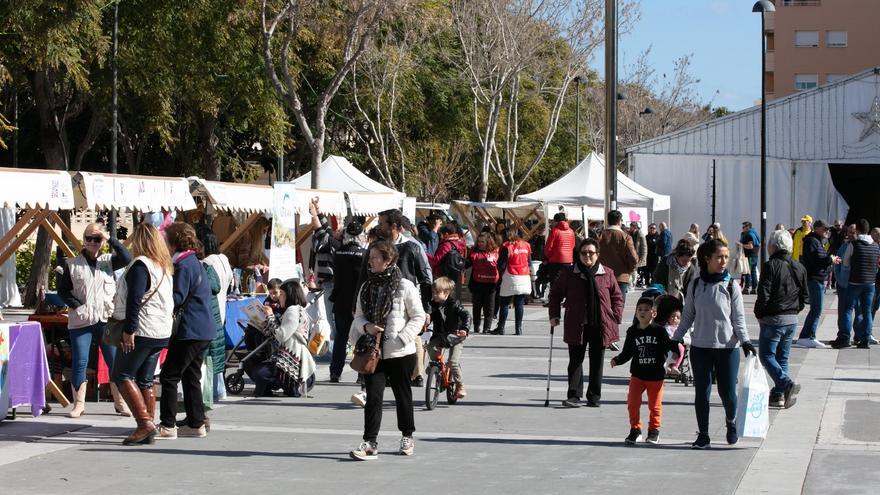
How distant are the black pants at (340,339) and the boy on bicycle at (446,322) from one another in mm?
1697

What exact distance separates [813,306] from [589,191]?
13.6 meters

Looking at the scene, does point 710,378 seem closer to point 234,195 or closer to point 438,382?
point 438,382

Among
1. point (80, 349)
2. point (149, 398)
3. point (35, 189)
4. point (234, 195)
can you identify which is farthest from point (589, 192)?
point (149, 398)

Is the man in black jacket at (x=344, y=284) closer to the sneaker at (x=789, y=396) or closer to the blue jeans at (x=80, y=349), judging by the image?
the blue jeans at (x=80, y=349)

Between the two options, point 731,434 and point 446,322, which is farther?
point 446,322

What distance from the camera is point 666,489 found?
827 cm

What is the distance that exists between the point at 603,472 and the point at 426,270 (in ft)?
13.7

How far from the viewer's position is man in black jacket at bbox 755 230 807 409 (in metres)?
12.2

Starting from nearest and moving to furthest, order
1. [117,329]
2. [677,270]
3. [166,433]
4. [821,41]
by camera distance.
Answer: [117,329] < [166,433] < [677,270] < [821,41]

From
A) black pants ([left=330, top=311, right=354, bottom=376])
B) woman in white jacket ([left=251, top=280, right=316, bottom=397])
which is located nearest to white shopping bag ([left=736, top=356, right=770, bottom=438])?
woman in white jacket ([left=251, top=280, right=316, bottom=397])

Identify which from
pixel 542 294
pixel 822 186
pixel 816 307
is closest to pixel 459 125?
pixel 822 186

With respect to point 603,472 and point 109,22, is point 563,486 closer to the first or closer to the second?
point 603,472

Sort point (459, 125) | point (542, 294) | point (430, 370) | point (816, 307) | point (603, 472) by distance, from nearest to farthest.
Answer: point (603, 472) < point (430, 370) < point (816, 307) < point (542, 294) < point (459, 125)

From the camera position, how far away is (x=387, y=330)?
929 centimetres
